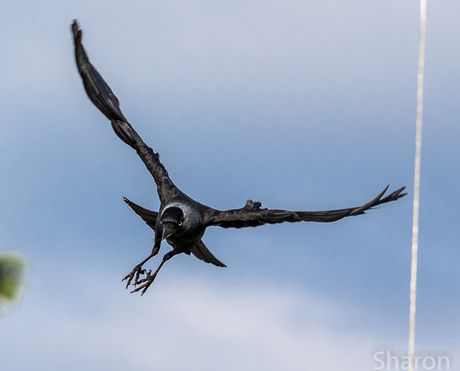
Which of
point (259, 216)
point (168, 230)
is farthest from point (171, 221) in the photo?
point (259, 216)

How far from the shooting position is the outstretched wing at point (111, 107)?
14.9m

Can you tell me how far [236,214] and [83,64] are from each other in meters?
4.08

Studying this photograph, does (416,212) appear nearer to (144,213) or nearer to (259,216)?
(259,216)

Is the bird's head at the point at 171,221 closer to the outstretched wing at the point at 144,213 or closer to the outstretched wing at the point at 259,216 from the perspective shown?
the outstretched wing at the point at 259,216

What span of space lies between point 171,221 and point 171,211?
0.28m

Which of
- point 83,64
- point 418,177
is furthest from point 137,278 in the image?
point 418,177

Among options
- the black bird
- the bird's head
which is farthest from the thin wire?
the bird's head

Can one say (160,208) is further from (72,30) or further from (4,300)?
(4,300)

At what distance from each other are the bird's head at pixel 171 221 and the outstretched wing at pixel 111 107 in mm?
1187

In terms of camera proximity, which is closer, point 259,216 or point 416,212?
point 416,212

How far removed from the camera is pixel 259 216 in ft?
45.7

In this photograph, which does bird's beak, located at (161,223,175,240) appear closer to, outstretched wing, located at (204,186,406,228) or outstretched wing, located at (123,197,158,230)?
outstretched wing, located at (204,186,406,228)

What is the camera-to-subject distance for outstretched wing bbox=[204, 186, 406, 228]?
44.0 feet

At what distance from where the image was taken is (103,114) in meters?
15.5
